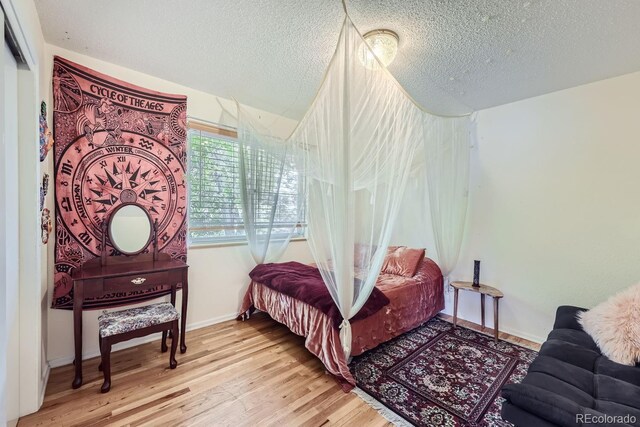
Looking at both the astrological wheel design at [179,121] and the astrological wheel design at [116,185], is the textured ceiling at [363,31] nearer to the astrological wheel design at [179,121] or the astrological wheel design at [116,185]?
the astrological wheel design at [179,121]

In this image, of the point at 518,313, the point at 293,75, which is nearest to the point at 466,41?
the point at 293,75

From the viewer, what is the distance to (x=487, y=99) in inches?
112

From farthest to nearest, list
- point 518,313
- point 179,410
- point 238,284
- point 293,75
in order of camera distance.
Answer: point 238,284
point 518,313
point 293,75
point 179,410

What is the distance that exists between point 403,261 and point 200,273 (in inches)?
89.7

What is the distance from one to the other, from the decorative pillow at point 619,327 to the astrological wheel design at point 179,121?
367 cm

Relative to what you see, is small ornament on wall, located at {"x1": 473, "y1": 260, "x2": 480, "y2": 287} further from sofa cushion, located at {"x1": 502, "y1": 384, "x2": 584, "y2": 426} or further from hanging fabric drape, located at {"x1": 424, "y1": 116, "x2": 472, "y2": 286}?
sofa cushion, located at {"x1": 502, "y1": 384, "x2": 584, "y2": 426}

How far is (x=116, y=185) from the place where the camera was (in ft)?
7.73

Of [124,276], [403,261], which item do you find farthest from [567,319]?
[124,276]

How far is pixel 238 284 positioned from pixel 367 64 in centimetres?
262

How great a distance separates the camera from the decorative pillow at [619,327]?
1541 millimetres

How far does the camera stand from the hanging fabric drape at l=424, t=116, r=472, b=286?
9.00 ft

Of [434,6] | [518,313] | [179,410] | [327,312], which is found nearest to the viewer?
[434,6]

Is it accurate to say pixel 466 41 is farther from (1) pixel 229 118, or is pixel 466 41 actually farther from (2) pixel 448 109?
(1) pixel 229 118

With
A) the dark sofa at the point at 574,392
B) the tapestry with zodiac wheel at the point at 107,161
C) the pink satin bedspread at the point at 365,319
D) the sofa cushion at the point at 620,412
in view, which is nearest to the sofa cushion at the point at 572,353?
the dark sofa at the point at 574,392
